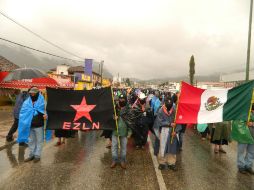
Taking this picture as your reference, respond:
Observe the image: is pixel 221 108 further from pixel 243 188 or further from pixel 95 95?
pixel 95 95

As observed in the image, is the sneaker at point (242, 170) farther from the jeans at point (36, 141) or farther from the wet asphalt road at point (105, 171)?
the jeans at point (36, 141)

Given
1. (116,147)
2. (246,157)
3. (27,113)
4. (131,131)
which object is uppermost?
(27,113)

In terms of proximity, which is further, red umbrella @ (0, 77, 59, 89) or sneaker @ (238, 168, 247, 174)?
red umbrella @ (0, 77, 59, 89)

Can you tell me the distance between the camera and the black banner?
6680 mm

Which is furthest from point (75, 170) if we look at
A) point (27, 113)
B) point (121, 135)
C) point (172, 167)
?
point (172, 167)

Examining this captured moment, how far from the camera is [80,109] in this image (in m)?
6.84

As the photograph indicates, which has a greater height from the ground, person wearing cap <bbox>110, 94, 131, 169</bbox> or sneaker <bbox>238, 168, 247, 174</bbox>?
person wearing cap <bbox>110, 94, 131, 169</bbox>

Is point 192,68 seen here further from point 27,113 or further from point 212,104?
point 27,113

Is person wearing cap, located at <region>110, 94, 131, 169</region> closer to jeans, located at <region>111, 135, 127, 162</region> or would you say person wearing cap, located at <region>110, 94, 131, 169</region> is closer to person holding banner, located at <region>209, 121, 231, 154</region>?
jeans, located at <region>111, 135, 127, 162</region>

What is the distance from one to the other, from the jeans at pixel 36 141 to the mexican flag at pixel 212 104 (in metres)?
3.49

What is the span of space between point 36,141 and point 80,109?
55.3 inches

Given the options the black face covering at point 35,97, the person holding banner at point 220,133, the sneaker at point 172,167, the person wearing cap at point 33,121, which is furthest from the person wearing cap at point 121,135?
the person holding banner at point 220,133

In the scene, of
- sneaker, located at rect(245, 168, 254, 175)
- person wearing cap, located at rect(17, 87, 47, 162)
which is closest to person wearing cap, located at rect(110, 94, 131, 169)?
person wearing cap, located at rect(17, 87, 47, 162)

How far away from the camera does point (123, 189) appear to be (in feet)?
16.6
